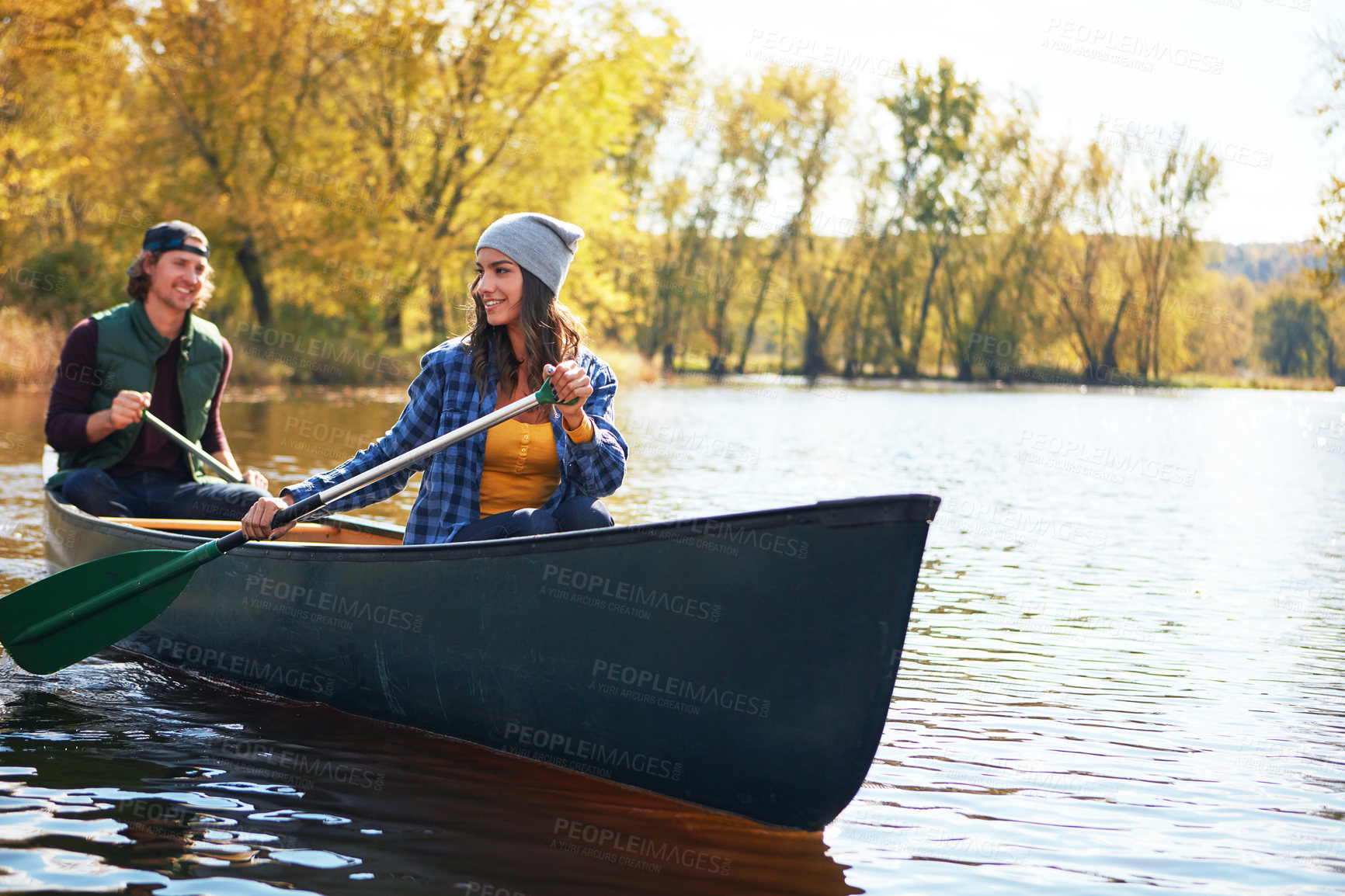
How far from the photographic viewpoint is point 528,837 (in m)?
3.10

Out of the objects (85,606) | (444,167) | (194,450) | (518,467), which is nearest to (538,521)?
(518,467)

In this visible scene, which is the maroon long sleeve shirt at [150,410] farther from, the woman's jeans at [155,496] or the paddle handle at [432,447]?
the paddle handle at [432,447]

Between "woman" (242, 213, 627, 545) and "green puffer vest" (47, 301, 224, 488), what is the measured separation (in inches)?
63.3

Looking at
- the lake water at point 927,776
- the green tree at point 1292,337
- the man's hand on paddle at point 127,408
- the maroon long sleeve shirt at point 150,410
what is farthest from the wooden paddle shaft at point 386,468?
the green tree at point 1292,337

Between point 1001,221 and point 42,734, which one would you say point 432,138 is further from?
point 1001,221

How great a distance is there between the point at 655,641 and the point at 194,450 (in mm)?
2913

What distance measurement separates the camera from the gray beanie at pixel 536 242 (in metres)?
3.64

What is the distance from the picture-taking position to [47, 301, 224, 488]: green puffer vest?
5.05m

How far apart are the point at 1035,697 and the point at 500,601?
218cm

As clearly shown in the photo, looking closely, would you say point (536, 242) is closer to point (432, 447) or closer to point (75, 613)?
point (432, 447)

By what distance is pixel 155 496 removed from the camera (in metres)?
5.36

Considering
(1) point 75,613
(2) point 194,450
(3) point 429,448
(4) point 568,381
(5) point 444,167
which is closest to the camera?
(4) point 568,381

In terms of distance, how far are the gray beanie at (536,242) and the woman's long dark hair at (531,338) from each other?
0.11ft

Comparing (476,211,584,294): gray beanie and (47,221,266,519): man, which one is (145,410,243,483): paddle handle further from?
(476,211,584,294): gray beanie
